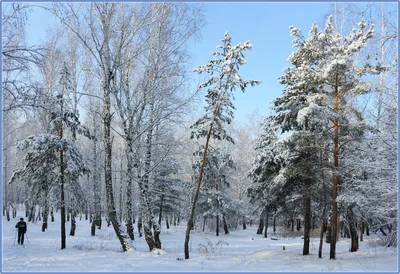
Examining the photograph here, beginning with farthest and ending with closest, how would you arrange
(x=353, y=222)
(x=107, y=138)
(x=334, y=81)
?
(x=353, y=222), (x=107, y=138), (x=334, y=81)

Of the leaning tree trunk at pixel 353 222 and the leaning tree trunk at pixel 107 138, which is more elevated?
the leaning tree trunk at pixel 107 138

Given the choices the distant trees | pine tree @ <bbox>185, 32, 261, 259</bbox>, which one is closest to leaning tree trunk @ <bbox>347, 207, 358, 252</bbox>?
the distant trees

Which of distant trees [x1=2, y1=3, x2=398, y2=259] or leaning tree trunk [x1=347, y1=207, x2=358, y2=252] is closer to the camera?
distant trees [x1=2, y1=3, x2=398, y2=259]

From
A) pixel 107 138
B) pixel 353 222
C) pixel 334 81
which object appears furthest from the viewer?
pixel 353 222

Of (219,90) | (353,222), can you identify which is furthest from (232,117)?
(353,222)

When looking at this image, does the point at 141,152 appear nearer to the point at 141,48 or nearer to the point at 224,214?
the point at 141,48

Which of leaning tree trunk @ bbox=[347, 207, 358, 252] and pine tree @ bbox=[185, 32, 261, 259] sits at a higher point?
pine tree @ bbox=[185, 32, 261, 259]

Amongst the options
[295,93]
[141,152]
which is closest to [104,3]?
[141,152]

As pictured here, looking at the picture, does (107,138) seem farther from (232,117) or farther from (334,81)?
(334,81)

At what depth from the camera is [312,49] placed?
13.1 m

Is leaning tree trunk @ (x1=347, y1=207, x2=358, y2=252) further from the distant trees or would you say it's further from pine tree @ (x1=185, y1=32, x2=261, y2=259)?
pine tree @ (x1=185, y1=32, x2=261, y2=259)

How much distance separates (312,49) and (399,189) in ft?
23.0

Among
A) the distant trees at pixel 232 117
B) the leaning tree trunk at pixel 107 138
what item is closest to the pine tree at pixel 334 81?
the distant trees at pixel 232 117

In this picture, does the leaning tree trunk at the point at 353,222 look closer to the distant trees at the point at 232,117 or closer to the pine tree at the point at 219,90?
the distant trees at the point at 232,117
